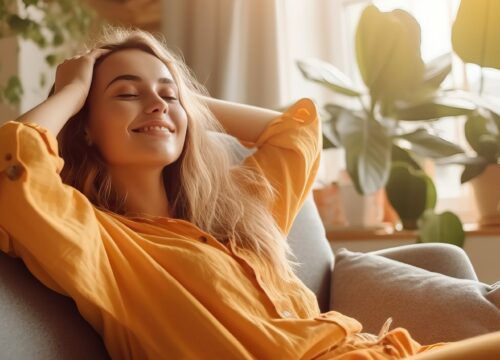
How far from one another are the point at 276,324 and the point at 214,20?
181 centimetres

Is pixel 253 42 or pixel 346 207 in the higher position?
pixel 253 42

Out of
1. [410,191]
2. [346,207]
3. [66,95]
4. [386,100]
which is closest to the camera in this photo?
[66,95]

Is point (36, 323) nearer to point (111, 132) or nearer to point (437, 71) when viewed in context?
point (111, 132)

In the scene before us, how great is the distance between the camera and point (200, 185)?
1288 mm

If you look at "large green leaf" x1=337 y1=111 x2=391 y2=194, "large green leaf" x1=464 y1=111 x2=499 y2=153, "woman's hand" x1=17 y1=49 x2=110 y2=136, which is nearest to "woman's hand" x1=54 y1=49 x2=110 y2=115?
"woman's hand" x1=17 y1=49 x2=110 y2=136

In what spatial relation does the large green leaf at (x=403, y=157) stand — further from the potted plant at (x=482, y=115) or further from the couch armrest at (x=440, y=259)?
the couch armrest at (x=440, y=259)

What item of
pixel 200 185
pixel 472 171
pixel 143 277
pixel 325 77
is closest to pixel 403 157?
pixel 472 171

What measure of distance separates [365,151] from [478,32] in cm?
45

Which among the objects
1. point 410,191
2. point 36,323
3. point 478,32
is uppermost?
point 478,32

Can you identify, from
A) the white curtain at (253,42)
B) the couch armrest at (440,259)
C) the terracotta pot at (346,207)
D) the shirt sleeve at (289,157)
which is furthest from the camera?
the white curtain at (253,42)

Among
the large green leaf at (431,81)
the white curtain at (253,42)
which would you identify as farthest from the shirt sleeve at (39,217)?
the white curtain at (253,42)

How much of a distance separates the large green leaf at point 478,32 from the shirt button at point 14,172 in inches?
57.4

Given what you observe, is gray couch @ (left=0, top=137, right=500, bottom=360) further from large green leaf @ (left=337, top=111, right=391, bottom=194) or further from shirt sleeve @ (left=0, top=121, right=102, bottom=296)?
large green leaf @ (left=337, top=111, right=391, bottom=194)

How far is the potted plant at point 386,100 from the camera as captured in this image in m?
2.12
